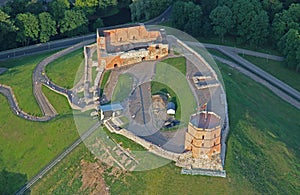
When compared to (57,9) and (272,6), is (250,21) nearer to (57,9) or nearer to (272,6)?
(272,6)

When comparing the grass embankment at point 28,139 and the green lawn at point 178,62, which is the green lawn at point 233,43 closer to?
the green lawn at point 178,62

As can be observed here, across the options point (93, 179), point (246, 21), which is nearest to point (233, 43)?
point (246, 21)

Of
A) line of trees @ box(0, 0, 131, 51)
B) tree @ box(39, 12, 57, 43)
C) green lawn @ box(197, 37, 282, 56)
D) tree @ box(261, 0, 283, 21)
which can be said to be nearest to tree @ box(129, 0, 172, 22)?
line of trees @ box(0, 0, 131, 51)

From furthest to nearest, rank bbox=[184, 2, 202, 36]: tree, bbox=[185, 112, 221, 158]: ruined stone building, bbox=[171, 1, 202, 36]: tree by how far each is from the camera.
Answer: bbox=[171, 1, 202, 36]: tree
bbox=[184, 2, 202, 36]: tree
bbox=[185, 112, 221, 158]: ruined stone building

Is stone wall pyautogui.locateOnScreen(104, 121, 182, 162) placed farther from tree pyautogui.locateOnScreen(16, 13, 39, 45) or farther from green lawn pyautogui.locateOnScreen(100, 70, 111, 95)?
tree pyautogui.locateOnScreen(16, 13, 39, 45)

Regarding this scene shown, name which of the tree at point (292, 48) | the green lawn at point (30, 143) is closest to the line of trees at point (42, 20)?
the green lawn at point (30, 143)

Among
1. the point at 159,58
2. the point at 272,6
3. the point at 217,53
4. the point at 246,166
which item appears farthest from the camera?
the point at 272,6

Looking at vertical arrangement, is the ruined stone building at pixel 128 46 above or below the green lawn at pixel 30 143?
above
